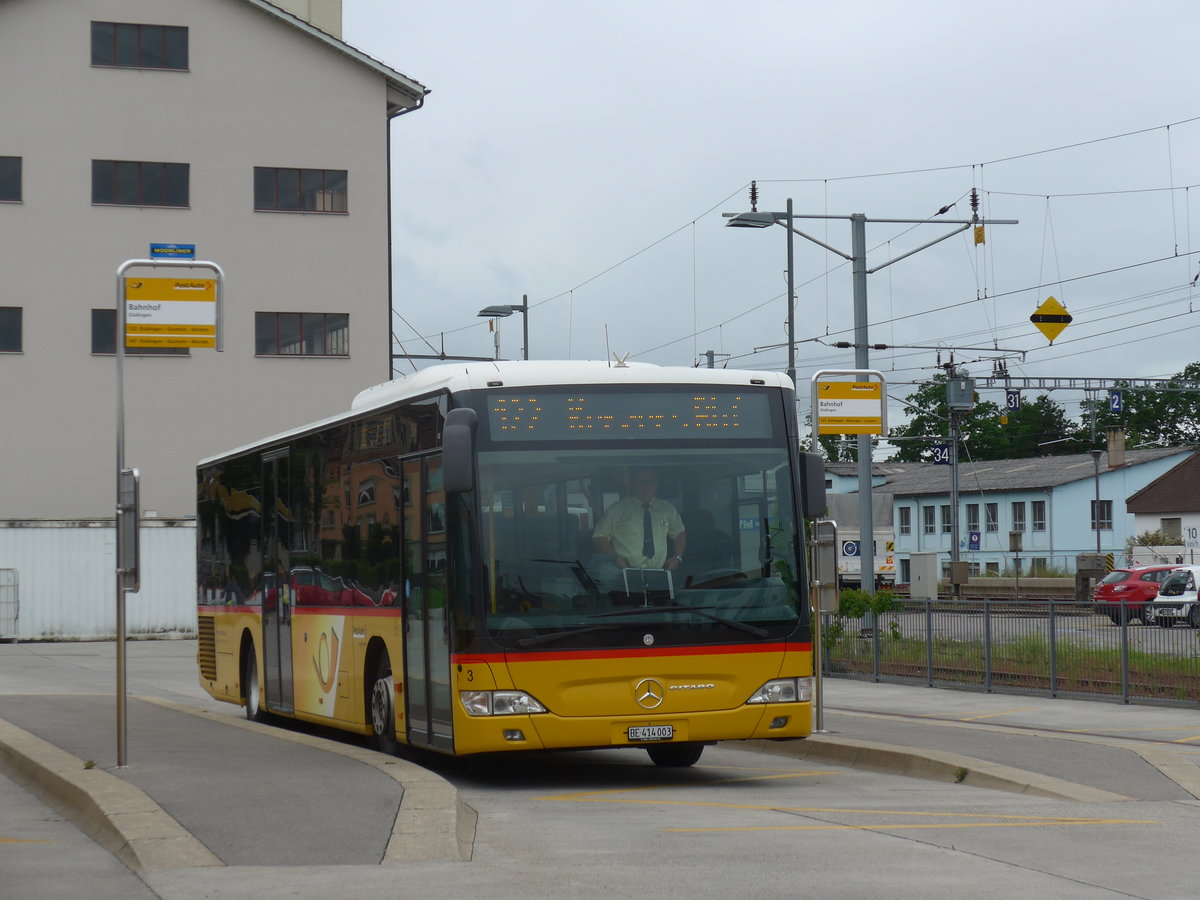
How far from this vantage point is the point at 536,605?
39.4 ft

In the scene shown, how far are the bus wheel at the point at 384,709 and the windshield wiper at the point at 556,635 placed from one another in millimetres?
1955

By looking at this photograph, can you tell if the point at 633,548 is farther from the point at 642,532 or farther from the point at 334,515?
the point at 334,515

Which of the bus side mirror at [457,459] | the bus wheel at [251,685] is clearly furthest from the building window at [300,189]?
the bus side mirror at [457,459]

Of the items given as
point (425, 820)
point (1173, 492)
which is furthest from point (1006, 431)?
point (425, 820)

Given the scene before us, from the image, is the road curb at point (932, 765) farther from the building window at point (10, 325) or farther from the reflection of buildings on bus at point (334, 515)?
the building window at point (10, 325)

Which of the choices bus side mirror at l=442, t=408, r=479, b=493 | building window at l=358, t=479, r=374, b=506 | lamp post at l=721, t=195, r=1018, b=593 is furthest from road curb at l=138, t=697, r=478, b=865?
lamp post at l=721, t=195, r=1018, b=593

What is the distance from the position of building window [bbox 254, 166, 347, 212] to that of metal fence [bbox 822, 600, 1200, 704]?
22.4 metres

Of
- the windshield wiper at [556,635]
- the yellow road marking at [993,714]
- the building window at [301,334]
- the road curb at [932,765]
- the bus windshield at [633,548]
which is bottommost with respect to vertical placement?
the yellow road marking at [993,714]

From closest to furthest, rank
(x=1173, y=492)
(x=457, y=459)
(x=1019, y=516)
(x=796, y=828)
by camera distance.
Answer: (x=796, y=828) → (x=457, y=459) → (x=1173, y=492) → (x=1019, y=516)

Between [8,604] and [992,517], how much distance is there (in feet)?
211

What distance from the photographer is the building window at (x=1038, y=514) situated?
91625 millimetres

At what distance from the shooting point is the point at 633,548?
40.0 feet

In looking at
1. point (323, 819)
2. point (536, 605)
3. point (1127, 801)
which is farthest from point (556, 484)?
point (1127, 801)

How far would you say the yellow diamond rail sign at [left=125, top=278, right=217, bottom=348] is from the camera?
13.3 m
